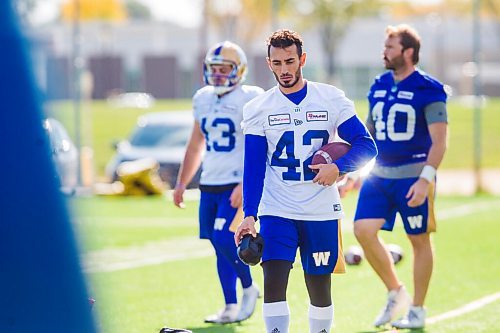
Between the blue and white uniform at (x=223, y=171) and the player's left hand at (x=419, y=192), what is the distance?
1233 mm

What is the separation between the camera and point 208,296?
982cm

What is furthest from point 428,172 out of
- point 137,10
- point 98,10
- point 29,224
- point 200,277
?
point 137,10

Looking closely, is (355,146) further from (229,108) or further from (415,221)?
(229,108)

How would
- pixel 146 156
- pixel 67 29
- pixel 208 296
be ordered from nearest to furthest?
pixel 208 296 < pixel 146 156 < pixel 67 29

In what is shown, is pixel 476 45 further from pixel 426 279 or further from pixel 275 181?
pixel 275 181

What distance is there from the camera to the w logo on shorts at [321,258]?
258 inches

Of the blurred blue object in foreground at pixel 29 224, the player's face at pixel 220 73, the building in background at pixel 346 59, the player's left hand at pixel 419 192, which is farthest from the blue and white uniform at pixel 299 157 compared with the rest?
the building in background at pixel 346 59

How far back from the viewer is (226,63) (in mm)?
8562

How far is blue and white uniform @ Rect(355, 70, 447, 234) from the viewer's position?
820 centimetres

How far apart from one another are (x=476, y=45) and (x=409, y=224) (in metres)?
11.8

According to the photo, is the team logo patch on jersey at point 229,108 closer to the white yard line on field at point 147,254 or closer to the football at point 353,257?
the white yard line on field at point 147,254

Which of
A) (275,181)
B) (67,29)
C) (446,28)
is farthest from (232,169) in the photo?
(446,28)

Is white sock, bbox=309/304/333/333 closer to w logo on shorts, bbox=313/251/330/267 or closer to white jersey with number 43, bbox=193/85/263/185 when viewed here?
w logo on shorts, bbox=313/251/330/267

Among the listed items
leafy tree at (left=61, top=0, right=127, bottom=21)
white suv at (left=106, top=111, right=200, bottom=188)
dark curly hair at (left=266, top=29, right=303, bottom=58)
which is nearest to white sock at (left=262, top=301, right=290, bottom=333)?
dark curly hair at (left=266, top=29, right=303, bottom=58)
